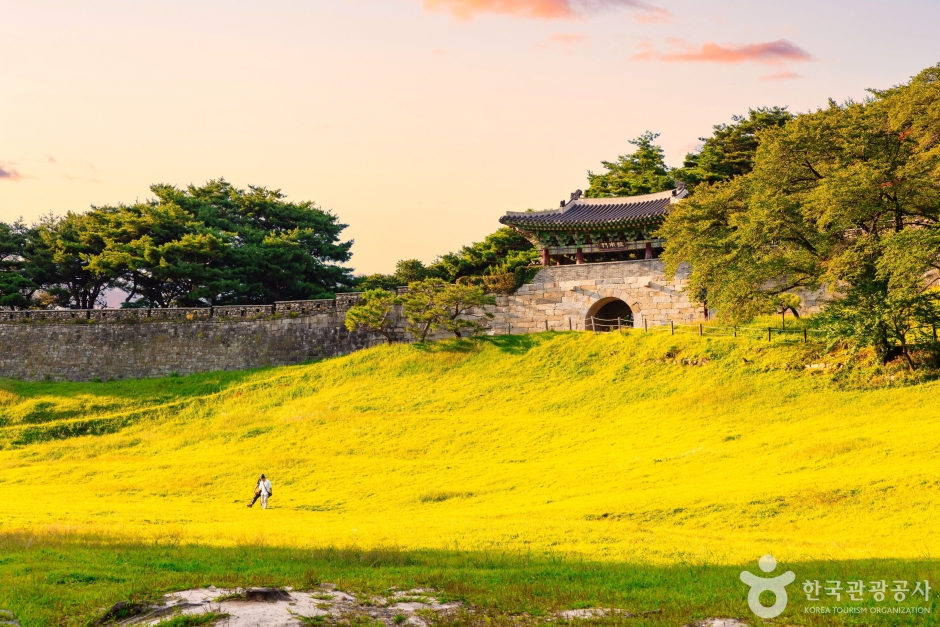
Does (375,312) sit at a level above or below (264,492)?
above

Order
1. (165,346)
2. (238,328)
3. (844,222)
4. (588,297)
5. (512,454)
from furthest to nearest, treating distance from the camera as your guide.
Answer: (165,346) → (238,328) → (588,297) → (844,222) → (512,454)

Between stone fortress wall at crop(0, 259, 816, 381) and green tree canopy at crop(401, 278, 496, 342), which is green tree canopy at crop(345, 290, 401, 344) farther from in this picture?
stone fortress wall at crop(0, 259, 816, 381)

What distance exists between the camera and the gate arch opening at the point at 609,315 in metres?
48.4

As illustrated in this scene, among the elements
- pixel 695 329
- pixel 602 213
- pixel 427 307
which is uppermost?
pixel 602 213

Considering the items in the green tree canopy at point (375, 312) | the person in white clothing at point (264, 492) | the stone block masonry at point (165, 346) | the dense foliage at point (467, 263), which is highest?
the dense foliage at point (467, 263)

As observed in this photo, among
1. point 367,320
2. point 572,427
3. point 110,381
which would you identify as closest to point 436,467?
point 572,427

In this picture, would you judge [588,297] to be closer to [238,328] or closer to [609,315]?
[609,315]

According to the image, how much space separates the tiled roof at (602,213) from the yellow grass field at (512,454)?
7.71m

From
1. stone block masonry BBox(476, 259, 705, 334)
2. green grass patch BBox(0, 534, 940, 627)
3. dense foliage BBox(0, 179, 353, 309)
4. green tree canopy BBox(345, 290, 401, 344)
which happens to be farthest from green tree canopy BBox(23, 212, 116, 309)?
green grass patch BBox(0, 534, 940, 627)

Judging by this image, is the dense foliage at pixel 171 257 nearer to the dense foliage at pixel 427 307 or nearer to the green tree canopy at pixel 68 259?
the green tree canopy at pixel 68 259

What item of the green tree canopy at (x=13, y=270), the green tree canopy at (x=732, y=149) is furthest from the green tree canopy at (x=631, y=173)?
the green tree canopy at (x=13, y=270)

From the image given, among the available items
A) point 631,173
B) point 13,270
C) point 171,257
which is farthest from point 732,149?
point 13,270

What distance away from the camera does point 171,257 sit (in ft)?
187

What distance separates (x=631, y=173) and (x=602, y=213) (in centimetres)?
1420
